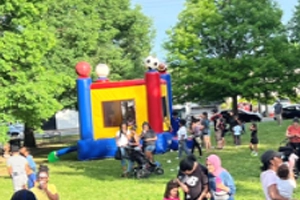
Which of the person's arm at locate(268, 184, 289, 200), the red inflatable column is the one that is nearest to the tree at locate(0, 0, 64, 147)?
the red inflatable column

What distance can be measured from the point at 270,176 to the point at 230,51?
27.3 metres

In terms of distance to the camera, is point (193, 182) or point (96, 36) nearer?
point (193, 182)

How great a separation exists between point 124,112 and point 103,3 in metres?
14.6

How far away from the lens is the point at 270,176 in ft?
20.6

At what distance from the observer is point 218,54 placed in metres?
33.3

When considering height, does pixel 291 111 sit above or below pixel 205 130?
above

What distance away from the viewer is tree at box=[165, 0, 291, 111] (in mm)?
31250

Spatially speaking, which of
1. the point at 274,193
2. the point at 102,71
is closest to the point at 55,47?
the point at 102,71

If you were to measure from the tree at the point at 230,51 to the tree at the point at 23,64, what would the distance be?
1412 centimetres

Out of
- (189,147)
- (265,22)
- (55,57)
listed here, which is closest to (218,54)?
(265,22)

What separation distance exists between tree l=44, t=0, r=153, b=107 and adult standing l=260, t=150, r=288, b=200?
16.9 metres

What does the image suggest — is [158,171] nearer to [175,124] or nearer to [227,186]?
[227,186]

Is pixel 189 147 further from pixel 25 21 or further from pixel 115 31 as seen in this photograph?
pixel 115 31

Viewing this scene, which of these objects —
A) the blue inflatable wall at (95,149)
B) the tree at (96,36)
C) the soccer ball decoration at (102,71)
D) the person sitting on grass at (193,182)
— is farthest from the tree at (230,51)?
the person sitting on grass at (193,182)
